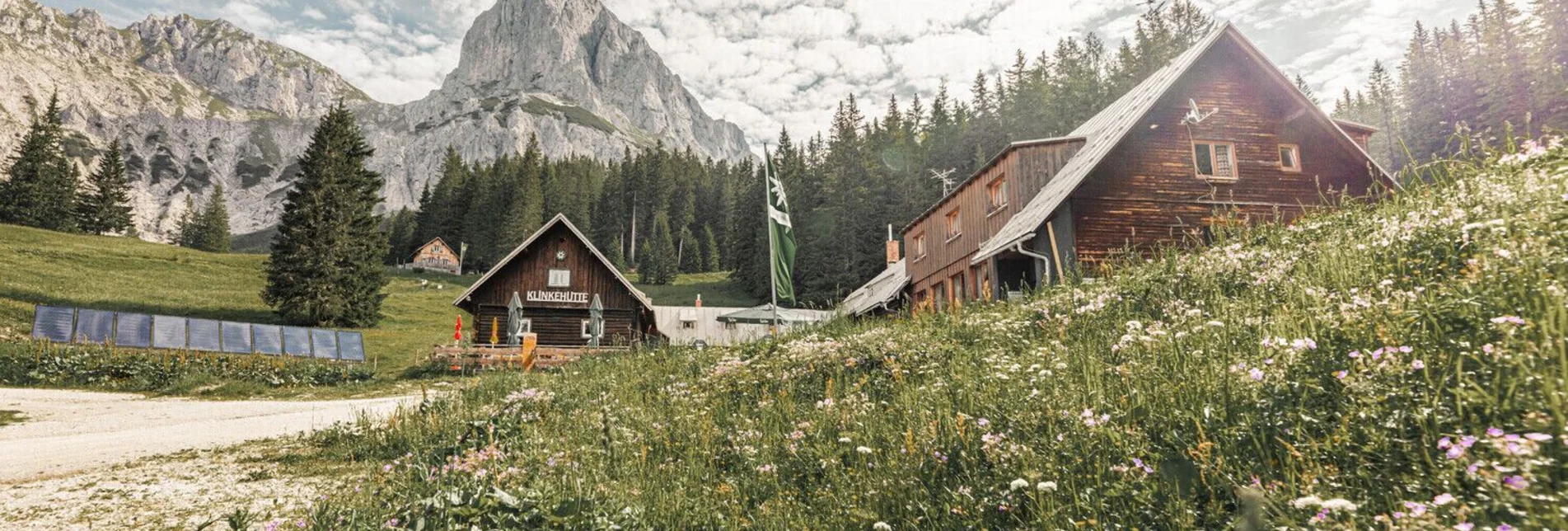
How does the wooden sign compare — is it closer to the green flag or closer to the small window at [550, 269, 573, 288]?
the small window at [550, 269, 573, 288]

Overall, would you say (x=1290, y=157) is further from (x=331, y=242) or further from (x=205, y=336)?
(x=331, y=242)

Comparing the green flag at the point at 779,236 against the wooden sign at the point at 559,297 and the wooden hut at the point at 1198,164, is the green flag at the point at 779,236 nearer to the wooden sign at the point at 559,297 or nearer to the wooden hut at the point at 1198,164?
the wooden hut at the point at 1198,164

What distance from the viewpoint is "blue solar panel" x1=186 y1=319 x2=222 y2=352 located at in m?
25.0

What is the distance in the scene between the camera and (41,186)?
240 feet

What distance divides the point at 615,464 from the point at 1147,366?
4.33 meters

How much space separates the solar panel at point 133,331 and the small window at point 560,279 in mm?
16291

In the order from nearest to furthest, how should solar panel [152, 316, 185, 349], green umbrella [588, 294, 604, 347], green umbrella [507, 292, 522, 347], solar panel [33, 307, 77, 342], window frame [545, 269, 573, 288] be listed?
solar panel [33, 307, 77, 342], solar panel [152, 316, 185, 349], green umbrella [507, 292, 522, 347], green umbrella [588, 294, 604, 347], window frame [545, 269, 573, 288]

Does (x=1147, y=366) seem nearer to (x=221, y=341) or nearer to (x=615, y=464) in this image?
(x=615, y=464)

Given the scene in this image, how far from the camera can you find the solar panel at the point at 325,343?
29078 mm

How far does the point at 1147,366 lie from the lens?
4879 mm

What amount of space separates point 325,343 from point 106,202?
7795cm

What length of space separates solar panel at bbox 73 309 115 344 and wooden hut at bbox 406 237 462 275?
6899cm

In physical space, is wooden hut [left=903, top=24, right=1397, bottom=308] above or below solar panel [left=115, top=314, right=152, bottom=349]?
above

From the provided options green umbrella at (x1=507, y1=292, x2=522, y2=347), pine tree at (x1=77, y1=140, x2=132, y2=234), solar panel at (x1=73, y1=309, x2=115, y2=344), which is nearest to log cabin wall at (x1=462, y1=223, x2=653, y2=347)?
green umbrella at (x1=507, y1=292, x2=522, y2=347)
